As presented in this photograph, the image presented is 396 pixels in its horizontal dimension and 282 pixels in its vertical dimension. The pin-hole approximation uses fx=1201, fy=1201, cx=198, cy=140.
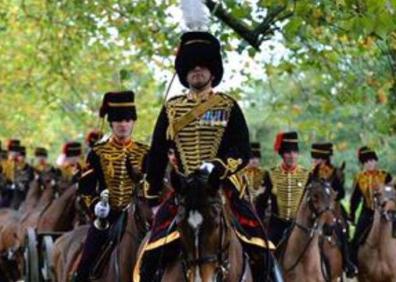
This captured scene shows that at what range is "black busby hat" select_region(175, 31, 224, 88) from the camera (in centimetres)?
846

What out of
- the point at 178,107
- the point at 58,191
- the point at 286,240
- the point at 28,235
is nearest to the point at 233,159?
the point at 178,107

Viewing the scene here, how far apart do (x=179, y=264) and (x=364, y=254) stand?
32.9 ft

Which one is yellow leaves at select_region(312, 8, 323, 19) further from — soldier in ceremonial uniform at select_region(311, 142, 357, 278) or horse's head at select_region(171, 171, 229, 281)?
horse's head at select_region(171, 171, 229, 281)

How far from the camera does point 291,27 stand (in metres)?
11.4

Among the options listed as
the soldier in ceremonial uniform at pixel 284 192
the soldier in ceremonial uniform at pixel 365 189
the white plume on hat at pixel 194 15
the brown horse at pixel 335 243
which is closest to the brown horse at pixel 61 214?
the soldier in ceremonial uniform at pixel 284 192

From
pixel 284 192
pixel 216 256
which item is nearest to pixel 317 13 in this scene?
pixel 284 192

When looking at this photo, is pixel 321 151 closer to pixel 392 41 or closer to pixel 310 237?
pixel 310 237

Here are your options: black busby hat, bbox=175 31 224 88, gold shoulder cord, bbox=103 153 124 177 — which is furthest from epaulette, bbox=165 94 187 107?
gold shoulder cord, bbox=103 153 124 177

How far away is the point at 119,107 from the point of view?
1100 cm

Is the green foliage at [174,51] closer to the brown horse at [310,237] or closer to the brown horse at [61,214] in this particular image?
the brown horse at [310,237]

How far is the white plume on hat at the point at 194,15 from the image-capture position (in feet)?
29.7

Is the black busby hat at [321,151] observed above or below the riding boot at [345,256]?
above

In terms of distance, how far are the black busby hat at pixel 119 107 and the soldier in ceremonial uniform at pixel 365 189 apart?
25.1 feet

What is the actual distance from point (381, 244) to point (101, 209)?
808 cm
